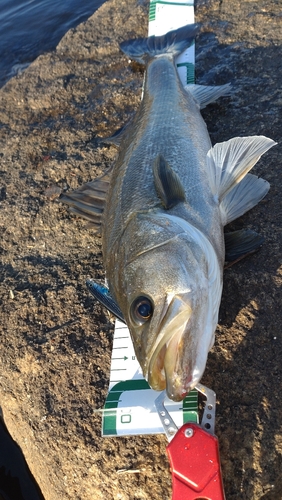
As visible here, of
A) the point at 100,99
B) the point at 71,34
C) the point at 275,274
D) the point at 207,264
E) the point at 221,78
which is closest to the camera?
the point at 207,264

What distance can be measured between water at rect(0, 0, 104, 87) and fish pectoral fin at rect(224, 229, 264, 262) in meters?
6.39

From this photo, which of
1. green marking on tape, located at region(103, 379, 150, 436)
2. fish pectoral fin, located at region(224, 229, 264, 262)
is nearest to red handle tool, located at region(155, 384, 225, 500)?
green marking on tape, located at region(103, 379, 150, 436)

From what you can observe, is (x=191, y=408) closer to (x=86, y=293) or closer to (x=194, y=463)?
(x=194, y=463)

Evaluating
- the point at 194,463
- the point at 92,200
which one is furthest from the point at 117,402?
the point at 92,200

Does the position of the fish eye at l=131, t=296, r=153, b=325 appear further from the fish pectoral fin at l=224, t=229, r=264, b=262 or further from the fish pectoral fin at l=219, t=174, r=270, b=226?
the fish pectoral fin at l=219, t=174, r=270, b=226

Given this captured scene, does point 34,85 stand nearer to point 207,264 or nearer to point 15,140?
point 15,140

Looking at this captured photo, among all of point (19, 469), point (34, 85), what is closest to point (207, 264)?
point (19, 469)

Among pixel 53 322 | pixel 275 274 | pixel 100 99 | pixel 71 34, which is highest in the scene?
pixel 71 34

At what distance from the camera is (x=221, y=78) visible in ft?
16.2

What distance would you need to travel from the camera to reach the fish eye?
223cm

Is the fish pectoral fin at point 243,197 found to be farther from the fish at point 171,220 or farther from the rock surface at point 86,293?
the rock surface at point 86,293

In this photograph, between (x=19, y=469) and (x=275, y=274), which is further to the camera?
(x=19, y=469)

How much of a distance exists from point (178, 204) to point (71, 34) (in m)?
5.19

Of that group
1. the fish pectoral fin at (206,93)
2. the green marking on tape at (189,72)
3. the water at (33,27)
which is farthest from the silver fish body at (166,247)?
the water at (33,27)
